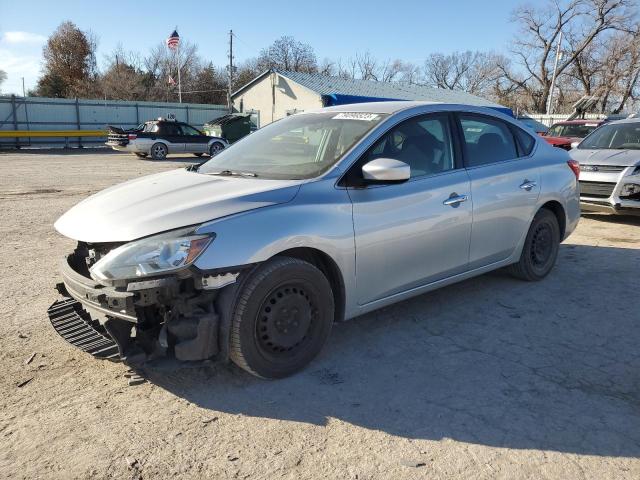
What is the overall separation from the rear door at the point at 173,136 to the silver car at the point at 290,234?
60.4 feet

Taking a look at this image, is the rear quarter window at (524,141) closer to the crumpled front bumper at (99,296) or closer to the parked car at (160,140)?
the crumpled front bumper at (99,296)

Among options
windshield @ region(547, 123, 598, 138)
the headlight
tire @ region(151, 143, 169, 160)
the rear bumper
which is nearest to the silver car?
the headlight

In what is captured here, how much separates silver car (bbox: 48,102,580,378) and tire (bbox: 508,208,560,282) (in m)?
0.36

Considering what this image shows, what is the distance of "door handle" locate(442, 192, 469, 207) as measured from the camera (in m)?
4.05

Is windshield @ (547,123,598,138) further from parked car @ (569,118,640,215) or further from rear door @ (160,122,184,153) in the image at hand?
rear door @ (160,122,184,153)

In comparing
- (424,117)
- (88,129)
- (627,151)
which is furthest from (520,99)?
(424,117)

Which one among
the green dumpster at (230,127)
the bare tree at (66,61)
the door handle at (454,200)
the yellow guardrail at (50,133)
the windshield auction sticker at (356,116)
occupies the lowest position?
the door handle at (454,200)

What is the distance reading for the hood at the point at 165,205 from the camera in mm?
2973

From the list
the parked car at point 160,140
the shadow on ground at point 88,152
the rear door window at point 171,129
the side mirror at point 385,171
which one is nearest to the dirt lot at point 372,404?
the side mirror at point 385,171

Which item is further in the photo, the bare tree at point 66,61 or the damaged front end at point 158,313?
the bare tree at point 66,61

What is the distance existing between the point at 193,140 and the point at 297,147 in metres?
19.6

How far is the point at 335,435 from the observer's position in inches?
108

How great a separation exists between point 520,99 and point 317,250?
6337cm

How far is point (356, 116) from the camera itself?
13.4 feet
